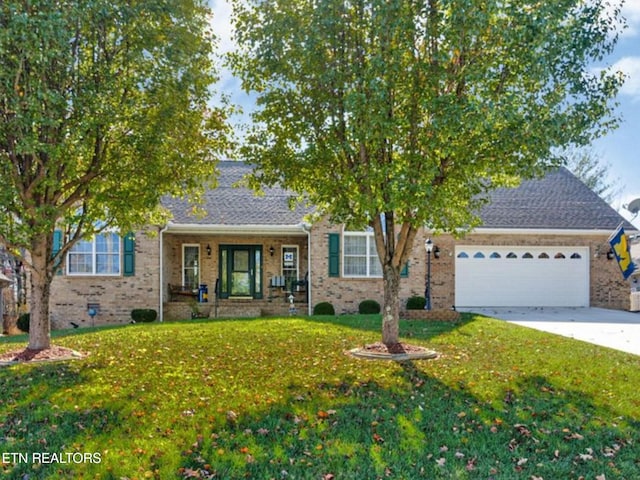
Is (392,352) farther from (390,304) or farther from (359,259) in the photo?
(359,259)

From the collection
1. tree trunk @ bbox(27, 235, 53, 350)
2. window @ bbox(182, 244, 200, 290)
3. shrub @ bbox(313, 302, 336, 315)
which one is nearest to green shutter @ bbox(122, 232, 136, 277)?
window @ bbox(182, 244, 200, 290)

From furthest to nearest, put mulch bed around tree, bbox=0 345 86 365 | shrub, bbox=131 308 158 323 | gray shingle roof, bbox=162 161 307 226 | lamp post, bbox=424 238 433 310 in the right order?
gray shingle roof, bbox=162 161 307 226 < lamp post, bbox=424 238 433 310 < shrub, bbox=131 308 158 323 < mulch bed around tree, bbox=0 345 86 365

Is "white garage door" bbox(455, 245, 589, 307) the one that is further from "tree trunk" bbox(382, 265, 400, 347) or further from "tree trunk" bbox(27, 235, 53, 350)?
"tree trunk" bbox(27, 235, 53, 350)

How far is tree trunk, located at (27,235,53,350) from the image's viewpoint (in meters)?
8.92

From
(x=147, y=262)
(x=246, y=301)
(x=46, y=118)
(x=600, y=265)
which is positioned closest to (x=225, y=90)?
(x=46, y=118)

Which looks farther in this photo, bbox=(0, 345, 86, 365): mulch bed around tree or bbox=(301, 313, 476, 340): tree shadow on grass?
bbox=(301, 313, 476, 340): tree shadow on grass

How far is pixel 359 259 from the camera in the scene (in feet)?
55.4

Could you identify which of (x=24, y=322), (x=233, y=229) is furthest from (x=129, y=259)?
(x=24, y=322)

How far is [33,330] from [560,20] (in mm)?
9353

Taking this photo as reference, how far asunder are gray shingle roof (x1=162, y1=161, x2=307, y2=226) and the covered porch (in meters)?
0.61

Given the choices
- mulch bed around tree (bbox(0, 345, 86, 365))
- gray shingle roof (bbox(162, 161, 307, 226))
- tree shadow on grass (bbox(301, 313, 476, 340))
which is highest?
gray shingle roof (bbox(162, 161, 307, 226))

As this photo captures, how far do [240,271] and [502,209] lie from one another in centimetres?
954

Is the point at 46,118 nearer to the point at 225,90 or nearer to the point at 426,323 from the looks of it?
the point at 225,90

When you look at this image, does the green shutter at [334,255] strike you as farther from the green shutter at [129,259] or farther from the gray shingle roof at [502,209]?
the green shutter at [129,259]
